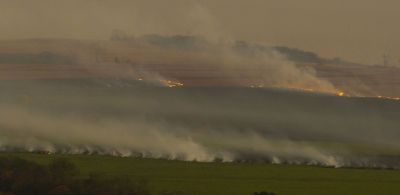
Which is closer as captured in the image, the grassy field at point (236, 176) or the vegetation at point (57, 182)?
the vegetation at point (57, 182)

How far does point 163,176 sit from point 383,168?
1743 cm

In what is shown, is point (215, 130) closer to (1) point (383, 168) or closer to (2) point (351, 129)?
(2) point (351, 129)

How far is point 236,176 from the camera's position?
6200cm

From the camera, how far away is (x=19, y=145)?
245 ft

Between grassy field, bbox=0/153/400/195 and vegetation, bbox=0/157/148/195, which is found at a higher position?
grassy field, bbox=0/153/400/195

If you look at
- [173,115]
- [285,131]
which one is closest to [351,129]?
[285,131]

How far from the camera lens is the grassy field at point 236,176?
56438 mm

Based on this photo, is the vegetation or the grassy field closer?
the vegetation

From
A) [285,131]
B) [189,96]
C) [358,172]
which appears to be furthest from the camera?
[189,96]

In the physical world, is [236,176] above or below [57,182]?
above

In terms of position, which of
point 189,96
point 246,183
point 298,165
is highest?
point 189,96

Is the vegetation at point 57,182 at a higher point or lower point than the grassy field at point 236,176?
lower

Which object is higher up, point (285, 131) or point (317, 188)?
point (285, 131)

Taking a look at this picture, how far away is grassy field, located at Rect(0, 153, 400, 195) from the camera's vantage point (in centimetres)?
5644
